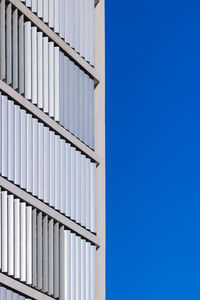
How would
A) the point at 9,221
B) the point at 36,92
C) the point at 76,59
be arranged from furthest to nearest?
the point at 76,59
the point at 36,92
the point at 9,221

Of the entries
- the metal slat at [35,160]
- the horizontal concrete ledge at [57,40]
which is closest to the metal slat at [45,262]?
the metal slat at [35,160]

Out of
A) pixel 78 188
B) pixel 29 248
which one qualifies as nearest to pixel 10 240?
pixel 29 248

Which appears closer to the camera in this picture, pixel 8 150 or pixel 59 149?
pixel 8 150

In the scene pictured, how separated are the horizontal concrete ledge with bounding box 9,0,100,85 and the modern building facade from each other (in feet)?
0.15

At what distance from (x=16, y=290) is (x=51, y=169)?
7.01 metres

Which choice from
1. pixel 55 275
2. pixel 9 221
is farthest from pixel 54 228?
pixel 9 221

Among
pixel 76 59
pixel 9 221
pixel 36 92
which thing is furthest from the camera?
pixel 76 59

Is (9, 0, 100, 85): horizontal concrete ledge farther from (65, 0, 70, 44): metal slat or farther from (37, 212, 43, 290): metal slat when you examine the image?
(37, 212, 43, 290): metal slat

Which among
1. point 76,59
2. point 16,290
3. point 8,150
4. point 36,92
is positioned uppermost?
point 76,59

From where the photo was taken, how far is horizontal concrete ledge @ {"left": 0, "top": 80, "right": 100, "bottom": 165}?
61.1 m

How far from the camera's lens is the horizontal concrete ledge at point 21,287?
59.5m

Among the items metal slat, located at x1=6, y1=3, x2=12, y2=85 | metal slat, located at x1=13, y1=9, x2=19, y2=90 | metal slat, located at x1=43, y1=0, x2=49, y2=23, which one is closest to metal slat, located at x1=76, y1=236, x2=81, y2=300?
metal slat, located at x1=13, y1=9, x2=19, y2=90

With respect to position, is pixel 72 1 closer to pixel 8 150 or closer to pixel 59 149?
pixel 59 149

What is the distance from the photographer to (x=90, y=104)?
72.2 metres
